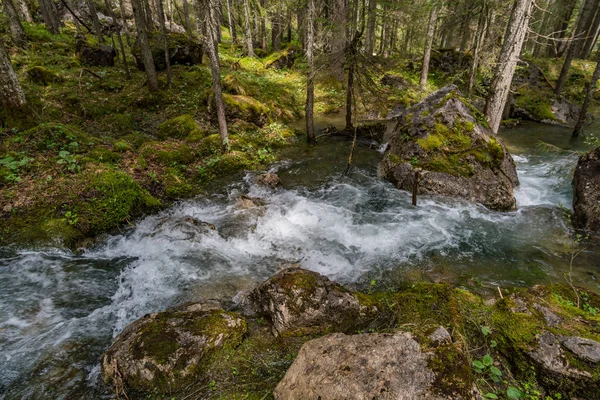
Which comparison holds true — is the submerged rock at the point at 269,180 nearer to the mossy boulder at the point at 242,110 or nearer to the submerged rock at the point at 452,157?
→ the submerged rock at the point at 452,157

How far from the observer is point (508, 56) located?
9.06 meters

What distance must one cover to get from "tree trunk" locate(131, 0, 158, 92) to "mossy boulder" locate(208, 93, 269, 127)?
10.7ft

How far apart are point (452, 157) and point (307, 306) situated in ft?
22.8

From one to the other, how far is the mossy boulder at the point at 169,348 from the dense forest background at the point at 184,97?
3688 millimetres

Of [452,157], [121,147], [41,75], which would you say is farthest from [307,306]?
[41,75]

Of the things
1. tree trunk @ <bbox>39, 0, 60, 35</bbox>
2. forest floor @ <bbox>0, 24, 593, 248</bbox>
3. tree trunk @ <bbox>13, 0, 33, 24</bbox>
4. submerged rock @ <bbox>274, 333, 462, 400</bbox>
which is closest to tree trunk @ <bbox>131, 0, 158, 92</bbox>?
forest floor @ <bbox>0, 24, 593, 248</bbox>

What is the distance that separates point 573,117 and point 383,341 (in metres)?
22.3

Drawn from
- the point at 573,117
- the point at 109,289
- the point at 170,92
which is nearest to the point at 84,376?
the point at 109,289

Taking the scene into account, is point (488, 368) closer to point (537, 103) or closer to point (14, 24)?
point (537, 103)

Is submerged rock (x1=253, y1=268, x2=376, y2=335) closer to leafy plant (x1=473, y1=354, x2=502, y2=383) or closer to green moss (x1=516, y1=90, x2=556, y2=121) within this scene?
leafy plant (x1=473, y1=354, x2=502, y2=383)

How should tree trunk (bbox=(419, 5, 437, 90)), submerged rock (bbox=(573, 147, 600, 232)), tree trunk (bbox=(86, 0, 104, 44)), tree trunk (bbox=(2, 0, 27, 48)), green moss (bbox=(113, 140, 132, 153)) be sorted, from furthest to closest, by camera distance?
1. tree trunk (bbox=(419, 5, 437, 90))
2. tree trunk (bbox=(86, 0, 104, 44))
3. tree trunk (bbox=(2, 0, 27, 48))
4. green moss (bbox=(113, 140, 132, 153))
5. submerged rock (bbox=(573, 147, 600, 232))

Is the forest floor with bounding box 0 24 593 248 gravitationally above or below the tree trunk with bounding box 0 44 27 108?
below

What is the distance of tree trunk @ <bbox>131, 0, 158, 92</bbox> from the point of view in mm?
11516

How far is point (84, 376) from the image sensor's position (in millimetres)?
3580
